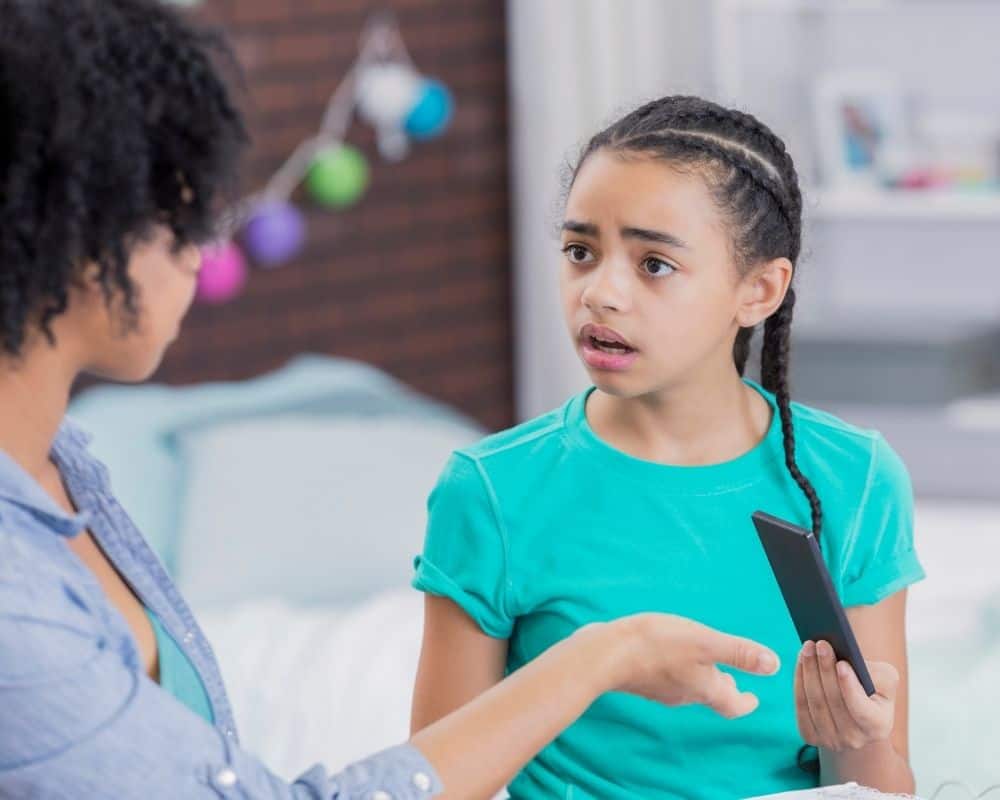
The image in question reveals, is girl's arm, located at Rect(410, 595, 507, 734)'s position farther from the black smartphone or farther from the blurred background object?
the blurred background object

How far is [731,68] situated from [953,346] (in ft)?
2.31

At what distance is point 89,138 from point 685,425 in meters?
0.57

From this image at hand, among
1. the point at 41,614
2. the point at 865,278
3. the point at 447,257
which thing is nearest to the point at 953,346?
the point at 865,278

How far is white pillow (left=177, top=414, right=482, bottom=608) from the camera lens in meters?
2.45

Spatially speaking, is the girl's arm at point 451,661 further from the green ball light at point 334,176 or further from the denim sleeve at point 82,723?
the green ball light at point 334,176

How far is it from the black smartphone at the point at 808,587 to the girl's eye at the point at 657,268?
21 cm

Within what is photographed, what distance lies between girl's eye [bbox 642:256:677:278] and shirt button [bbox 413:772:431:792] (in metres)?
0.43

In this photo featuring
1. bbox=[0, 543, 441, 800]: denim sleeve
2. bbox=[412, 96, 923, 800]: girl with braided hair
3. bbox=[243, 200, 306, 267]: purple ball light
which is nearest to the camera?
bbox=[0, 543, 441, 800]: denim sleeve

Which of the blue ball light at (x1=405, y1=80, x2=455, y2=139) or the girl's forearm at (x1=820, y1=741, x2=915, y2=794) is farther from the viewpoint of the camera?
the blue ball light at (x1=405, y1=80, x2=455, y2=139)

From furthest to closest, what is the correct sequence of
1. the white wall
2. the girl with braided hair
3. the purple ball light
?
the white wall, the purple ball light, the girl with braided hair

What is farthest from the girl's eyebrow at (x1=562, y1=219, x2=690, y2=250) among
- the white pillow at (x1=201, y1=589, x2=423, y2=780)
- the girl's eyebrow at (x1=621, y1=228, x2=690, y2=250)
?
the white pillow at (x1=201, y1=589, x2=423, y2=780)

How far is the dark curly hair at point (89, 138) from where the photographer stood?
972mm

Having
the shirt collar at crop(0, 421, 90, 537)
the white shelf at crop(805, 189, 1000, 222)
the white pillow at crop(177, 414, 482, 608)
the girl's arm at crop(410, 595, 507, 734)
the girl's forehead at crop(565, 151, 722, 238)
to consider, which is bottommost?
the white pillow at crop(177, 414, 482, 608)

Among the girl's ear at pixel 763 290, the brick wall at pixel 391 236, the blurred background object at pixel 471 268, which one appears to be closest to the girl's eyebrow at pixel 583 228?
the girl's ear at pixel 763 290
